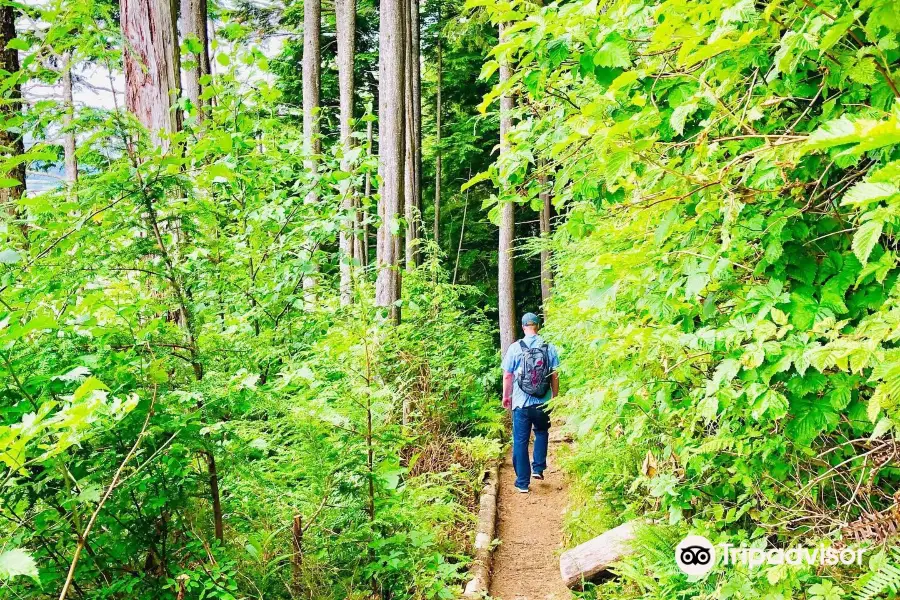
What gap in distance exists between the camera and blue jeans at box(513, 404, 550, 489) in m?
6.95

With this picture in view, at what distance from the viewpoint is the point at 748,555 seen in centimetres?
291

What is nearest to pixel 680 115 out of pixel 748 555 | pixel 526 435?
pixel 748 555

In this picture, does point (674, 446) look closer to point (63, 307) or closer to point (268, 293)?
point (268, 293)

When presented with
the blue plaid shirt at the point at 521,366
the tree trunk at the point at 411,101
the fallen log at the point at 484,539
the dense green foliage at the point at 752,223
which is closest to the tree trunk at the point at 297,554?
the fallen log at the point at 484,539

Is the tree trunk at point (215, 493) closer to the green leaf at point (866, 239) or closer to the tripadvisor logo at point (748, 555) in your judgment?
the tripadvisor logo at point (748, 555)

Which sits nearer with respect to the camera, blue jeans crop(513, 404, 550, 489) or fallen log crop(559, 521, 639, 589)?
fallen log crop(559, 521, 639, 589)

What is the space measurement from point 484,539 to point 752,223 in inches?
183

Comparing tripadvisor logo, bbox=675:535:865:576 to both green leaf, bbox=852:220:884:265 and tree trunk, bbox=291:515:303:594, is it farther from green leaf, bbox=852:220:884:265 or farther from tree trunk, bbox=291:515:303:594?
tree trunk, bbox=291:515:303:594

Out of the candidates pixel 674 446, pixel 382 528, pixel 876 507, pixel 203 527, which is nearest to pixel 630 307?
pixel 674 446

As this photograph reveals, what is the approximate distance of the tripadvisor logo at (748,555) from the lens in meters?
2.47

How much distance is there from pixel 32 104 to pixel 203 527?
2.69m

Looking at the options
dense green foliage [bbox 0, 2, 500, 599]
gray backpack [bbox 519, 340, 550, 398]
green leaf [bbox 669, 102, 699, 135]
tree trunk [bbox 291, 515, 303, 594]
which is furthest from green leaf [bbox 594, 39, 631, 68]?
gray backpack [bbox 519, 340, 550, 398]

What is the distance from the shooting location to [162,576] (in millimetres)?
3152

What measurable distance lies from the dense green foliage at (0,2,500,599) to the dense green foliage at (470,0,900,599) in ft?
5.99
